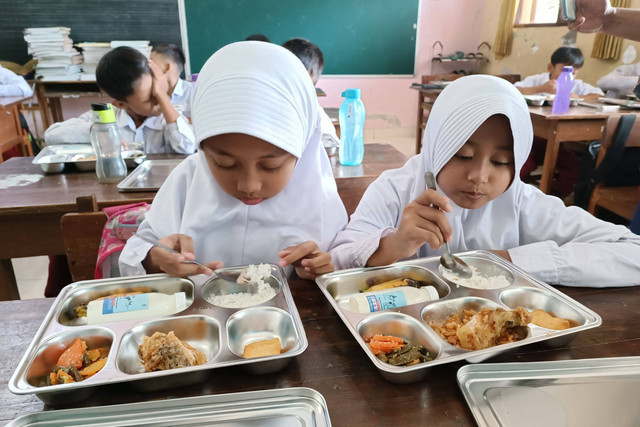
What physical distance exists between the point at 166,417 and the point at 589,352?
79cm

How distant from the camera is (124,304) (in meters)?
0.92

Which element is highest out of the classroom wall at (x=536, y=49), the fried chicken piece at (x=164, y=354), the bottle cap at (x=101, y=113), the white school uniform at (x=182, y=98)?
the classroom wall at (x=536, y=49)

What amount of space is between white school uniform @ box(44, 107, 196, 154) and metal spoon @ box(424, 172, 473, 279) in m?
1.72

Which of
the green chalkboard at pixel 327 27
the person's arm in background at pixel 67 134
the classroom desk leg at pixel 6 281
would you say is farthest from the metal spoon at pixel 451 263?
the green chalkboard at pixel 327 27

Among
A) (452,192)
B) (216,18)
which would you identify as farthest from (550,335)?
(216,18)

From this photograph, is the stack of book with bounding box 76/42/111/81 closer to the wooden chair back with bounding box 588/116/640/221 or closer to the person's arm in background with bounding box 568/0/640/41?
the person's arm in background with bounding box 568/0/640/41

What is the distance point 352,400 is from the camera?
70cm

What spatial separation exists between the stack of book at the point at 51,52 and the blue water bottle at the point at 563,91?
5.25m

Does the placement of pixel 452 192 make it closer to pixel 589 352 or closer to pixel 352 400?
pixel 589 352

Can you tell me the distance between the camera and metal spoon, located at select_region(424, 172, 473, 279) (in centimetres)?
113

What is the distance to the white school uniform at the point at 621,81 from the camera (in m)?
4.29

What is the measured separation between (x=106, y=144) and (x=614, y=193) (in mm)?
3031

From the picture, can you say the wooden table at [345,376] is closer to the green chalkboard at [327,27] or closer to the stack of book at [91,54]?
the stack of book at [91,54]

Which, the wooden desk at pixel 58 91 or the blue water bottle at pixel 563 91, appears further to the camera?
the wooden desk at pixel 58 91
